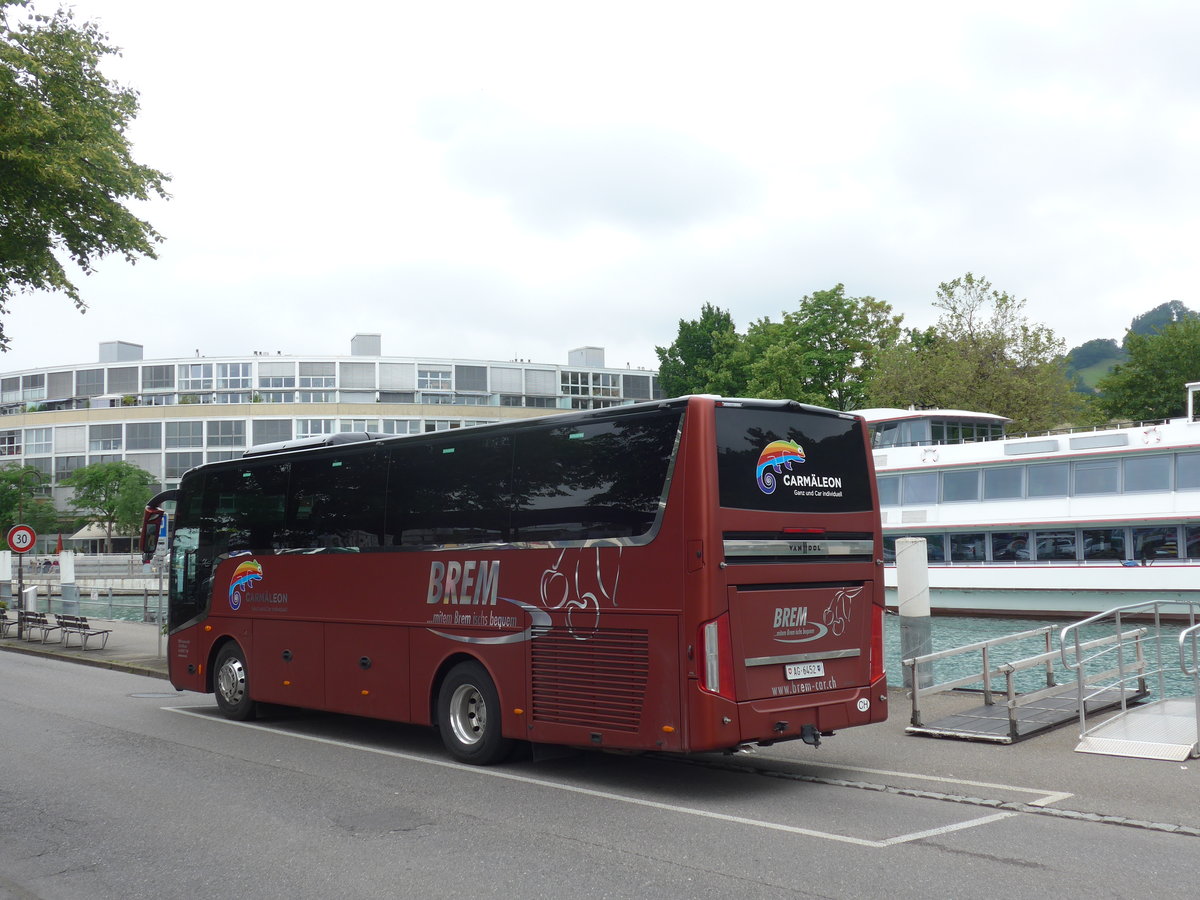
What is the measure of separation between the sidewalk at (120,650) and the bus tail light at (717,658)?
14.0 metres

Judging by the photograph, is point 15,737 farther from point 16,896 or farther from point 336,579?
point 16,896

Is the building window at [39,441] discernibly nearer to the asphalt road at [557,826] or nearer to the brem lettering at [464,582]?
the asphalt road at [557,826]

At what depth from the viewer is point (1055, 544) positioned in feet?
110

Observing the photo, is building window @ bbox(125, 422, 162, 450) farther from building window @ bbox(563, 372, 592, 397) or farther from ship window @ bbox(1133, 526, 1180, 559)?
ship window @ bbox(1133, 526, 1180, 559)

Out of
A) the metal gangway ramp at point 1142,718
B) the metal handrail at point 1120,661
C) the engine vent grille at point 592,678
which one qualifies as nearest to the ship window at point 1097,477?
the metal handrail at point 1120,661

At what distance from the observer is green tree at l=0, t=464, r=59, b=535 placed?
290 ft

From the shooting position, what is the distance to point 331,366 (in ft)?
348

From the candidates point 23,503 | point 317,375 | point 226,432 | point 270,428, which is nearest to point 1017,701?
point 23,503

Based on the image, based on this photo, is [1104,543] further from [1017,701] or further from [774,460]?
[774,460]

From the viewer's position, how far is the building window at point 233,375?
4200 inches

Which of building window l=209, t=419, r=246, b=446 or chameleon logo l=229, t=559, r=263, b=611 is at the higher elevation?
building window l=209, t=419, r=246, b=446

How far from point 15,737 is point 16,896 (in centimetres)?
706

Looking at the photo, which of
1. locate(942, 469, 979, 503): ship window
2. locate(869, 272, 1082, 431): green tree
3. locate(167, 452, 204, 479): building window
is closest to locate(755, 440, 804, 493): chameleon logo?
locate(942, 469, 979, 503): ship window

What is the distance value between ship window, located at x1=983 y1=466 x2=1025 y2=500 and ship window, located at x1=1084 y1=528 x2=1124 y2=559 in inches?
92.1
